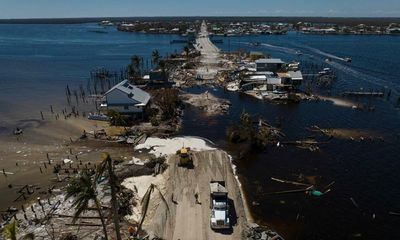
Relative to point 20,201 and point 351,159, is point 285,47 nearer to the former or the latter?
point 351,159

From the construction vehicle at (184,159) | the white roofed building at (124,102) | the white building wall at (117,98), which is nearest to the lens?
the construction vehicle at (184,159)

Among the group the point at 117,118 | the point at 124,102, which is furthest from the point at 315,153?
the point at 124,102

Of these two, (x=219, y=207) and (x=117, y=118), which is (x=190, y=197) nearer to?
(x=219, y=207)

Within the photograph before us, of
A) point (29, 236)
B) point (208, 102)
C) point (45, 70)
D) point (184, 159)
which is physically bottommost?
point (29, 236)

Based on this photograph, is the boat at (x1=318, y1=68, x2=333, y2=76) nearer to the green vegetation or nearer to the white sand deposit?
the white sand deposit

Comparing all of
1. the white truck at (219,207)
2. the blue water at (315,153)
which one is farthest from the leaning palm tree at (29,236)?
the blue water at (315,153)

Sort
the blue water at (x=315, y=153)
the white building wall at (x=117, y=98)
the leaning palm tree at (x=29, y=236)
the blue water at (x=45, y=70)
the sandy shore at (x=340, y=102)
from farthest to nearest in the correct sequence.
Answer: the blue water at (x=45, y=70) < the sandy shore at (x=340, y=102) < the white building wall at (x=117, y=98) < the blue water at (x=315, y=153) < the leaning palm tree at (x=29, y=236)

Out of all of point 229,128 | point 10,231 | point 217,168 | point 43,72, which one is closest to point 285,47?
point 43,72

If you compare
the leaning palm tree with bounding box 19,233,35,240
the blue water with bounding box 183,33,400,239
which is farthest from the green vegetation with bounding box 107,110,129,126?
the leaning palm tree with bounding box 19,233,35,240

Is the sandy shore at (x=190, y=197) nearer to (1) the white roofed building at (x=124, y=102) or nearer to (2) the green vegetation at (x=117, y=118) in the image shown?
(2) the green vegetation at (x=117, y=118)
